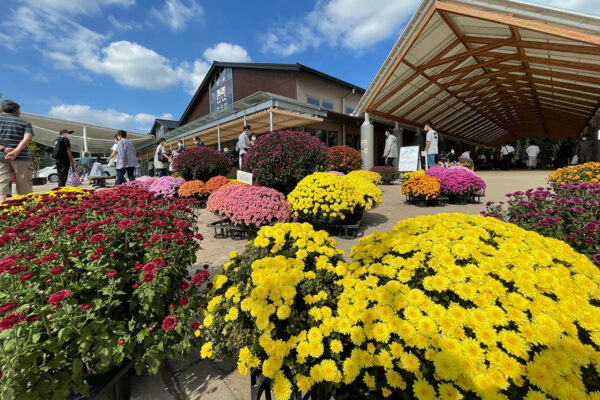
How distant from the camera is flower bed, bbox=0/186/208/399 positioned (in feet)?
2.95

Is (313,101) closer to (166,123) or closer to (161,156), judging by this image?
(161,156)

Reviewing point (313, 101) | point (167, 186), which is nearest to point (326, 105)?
point (313, 101)

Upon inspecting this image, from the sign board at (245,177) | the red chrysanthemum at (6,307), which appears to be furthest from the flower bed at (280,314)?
the sign board at (245,177)

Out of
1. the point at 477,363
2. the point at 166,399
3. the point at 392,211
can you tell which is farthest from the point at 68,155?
the point at 477,363

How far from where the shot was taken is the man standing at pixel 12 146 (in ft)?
12.7

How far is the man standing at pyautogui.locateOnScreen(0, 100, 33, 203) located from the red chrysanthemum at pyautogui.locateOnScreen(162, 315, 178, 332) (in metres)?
5.07

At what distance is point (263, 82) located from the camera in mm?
15547

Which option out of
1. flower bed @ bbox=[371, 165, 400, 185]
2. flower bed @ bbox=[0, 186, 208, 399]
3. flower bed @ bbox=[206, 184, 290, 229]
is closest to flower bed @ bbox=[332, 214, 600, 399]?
flower bed @ bbox=[0, 186, 208, 399]

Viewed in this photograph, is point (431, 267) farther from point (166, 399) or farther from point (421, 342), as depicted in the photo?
point (166, 399)

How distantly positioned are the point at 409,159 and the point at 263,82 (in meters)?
10.9

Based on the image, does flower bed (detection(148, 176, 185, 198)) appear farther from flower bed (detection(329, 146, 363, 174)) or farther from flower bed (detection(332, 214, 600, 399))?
flower bed (detection(332, 214, 600, 399))

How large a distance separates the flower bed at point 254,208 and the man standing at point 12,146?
351 centimetres

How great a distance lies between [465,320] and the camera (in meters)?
0.91

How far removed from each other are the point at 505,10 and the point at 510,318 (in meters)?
9.54
